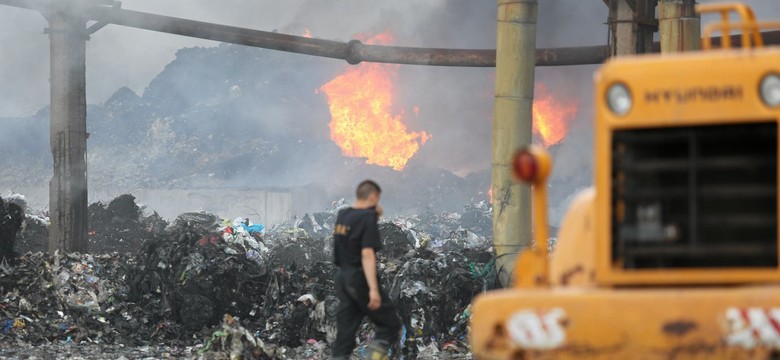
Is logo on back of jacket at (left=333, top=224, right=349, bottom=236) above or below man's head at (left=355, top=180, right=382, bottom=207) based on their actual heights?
below

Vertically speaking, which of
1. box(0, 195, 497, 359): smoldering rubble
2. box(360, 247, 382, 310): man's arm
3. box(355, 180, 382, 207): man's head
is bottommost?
box(0, 195, 497, 359): smoldering rubble

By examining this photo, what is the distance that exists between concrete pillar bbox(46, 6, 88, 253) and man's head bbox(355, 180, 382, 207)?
10.2 metres

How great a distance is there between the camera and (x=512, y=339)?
4785 mm

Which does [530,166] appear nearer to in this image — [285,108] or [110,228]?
[110,228]

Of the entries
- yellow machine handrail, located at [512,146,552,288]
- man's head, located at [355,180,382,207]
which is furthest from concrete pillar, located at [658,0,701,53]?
yellow machine handrail, located at [512,146,552,288]

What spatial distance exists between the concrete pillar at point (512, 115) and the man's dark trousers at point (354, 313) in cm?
633

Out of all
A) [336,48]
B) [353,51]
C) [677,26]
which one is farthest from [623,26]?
[336,48]

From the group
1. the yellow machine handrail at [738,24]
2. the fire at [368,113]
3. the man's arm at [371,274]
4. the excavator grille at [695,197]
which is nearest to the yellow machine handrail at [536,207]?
the excavator grille at [695,197]

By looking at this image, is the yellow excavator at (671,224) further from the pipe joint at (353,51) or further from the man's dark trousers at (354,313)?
the pipe joint at (353,51)

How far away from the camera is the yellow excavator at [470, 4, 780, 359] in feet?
15.0

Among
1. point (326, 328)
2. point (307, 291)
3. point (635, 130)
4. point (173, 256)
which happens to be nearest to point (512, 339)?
point (635, 130)

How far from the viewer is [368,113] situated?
38.4 meters

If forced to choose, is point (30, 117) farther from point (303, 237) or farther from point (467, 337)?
point (467, 337)

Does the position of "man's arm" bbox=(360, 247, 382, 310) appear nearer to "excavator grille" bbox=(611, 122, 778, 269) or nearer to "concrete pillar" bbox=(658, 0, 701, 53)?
"excavator grille" bbox=(611, 122, 778, 269)
